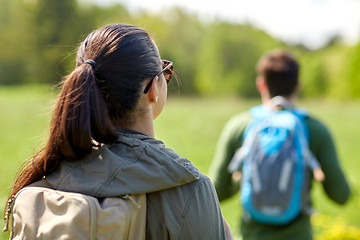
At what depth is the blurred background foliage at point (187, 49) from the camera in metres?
32.6

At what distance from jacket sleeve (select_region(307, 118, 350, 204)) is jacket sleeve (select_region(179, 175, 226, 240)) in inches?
61.8

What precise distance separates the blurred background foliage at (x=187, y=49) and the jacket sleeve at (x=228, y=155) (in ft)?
90.9

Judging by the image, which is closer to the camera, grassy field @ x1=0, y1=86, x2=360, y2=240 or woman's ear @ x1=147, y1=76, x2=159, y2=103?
woman's ear @ x1=147, y1=76, x2=159, y2=103

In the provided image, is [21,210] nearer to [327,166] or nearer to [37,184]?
[37,184]

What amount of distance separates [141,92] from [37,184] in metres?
0.45

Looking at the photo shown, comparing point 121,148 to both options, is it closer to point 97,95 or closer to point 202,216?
point 97,95

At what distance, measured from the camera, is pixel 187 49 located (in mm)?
41469

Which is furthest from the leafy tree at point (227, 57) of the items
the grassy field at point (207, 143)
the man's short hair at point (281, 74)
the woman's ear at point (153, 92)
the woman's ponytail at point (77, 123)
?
the woman's ponytail at point (77, 123)

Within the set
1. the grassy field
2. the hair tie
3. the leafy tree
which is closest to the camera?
the hair tie

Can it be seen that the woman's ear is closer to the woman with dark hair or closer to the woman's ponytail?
the woman with dark hair

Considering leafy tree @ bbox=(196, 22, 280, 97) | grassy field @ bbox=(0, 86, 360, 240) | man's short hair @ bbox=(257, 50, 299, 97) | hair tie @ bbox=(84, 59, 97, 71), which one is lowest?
leafy tree @ bbox=(196, 22, 280, 97)

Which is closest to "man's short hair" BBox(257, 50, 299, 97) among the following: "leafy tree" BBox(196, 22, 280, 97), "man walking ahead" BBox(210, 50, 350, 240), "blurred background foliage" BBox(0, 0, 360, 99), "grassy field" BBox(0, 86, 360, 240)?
"man walking ahead" BBox(210, 50, 350, 240)

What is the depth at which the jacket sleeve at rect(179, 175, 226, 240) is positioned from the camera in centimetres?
149

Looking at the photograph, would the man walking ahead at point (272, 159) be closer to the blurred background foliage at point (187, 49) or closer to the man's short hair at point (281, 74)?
the man's short hair at point (281, 74)
